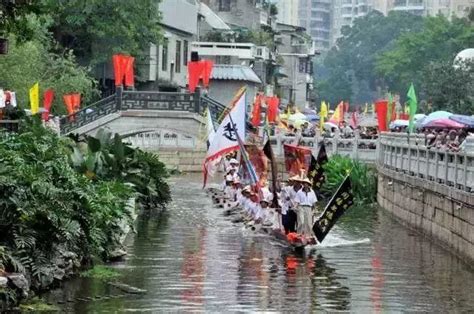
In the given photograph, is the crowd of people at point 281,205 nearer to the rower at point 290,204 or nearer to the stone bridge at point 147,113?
the rower at point 290,204

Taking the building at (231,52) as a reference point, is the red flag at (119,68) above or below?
below

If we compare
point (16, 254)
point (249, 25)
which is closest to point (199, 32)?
point (249, 25)


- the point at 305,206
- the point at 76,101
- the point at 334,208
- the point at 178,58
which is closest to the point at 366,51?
the point at 178,58

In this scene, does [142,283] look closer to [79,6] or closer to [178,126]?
[178,126]

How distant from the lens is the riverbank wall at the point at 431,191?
94.6ft

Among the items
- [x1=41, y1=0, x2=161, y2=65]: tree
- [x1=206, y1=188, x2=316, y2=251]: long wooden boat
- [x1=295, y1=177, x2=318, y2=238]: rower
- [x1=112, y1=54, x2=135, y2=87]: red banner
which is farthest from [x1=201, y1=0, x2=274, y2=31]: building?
[x1=295, y1=177, x2=318, y2=238]: rower

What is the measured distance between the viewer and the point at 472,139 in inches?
1141

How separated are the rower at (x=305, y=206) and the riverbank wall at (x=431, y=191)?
305 cm

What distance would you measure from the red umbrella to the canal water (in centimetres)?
809

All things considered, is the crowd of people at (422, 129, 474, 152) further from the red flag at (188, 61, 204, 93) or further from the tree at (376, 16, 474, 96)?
the tree at (376, 16, 474, 96)

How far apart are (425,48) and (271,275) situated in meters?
95.4

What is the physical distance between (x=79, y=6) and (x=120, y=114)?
6.82 meters

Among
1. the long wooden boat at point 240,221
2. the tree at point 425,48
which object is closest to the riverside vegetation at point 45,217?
the long wooden boat at point 240,221

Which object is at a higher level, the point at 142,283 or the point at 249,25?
the point at 249,25
